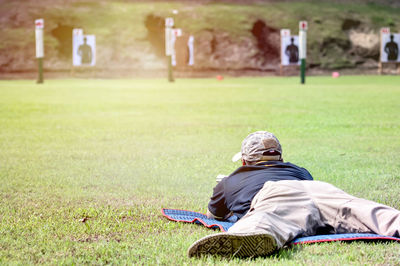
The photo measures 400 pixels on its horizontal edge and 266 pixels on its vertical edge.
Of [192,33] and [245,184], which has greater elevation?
[192,33]

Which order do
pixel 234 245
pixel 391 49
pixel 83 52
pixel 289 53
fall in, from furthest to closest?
1. pixel 391 49
2. pixel 289 53
3. pixel 83 52
4. pixel 234 245

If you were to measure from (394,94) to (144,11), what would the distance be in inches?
1049

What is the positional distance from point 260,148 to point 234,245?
3.13ft

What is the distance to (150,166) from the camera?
256 inches

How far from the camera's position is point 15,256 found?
3.18m

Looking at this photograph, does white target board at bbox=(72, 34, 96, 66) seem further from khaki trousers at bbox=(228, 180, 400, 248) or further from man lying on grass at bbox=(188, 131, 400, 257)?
khaki trousers at bbox=(228, 180, 400, 248)

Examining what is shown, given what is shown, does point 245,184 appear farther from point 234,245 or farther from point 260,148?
point 234,245

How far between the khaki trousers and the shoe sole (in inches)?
6.6

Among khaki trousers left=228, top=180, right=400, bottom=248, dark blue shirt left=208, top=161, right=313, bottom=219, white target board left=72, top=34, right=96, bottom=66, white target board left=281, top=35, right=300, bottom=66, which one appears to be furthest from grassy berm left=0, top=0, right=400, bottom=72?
khaki trousers left=228, top=180, right=400, bottom=248

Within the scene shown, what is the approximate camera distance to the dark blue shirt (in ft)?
12.0

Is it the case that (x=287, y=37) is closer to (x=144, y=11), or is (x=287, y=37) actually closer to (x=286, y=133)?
(x=144, y=11)

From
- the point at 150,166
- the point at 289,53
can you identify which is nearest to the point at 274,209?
the point at 150,166

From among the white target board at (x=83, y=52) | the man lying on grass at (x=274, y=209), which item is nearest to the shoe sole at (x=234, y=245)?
the man lying on grass at (x=274, y=209)

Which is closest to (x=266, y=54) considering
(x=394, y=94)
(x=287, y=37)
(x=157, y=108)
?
(x=287, y=37)
